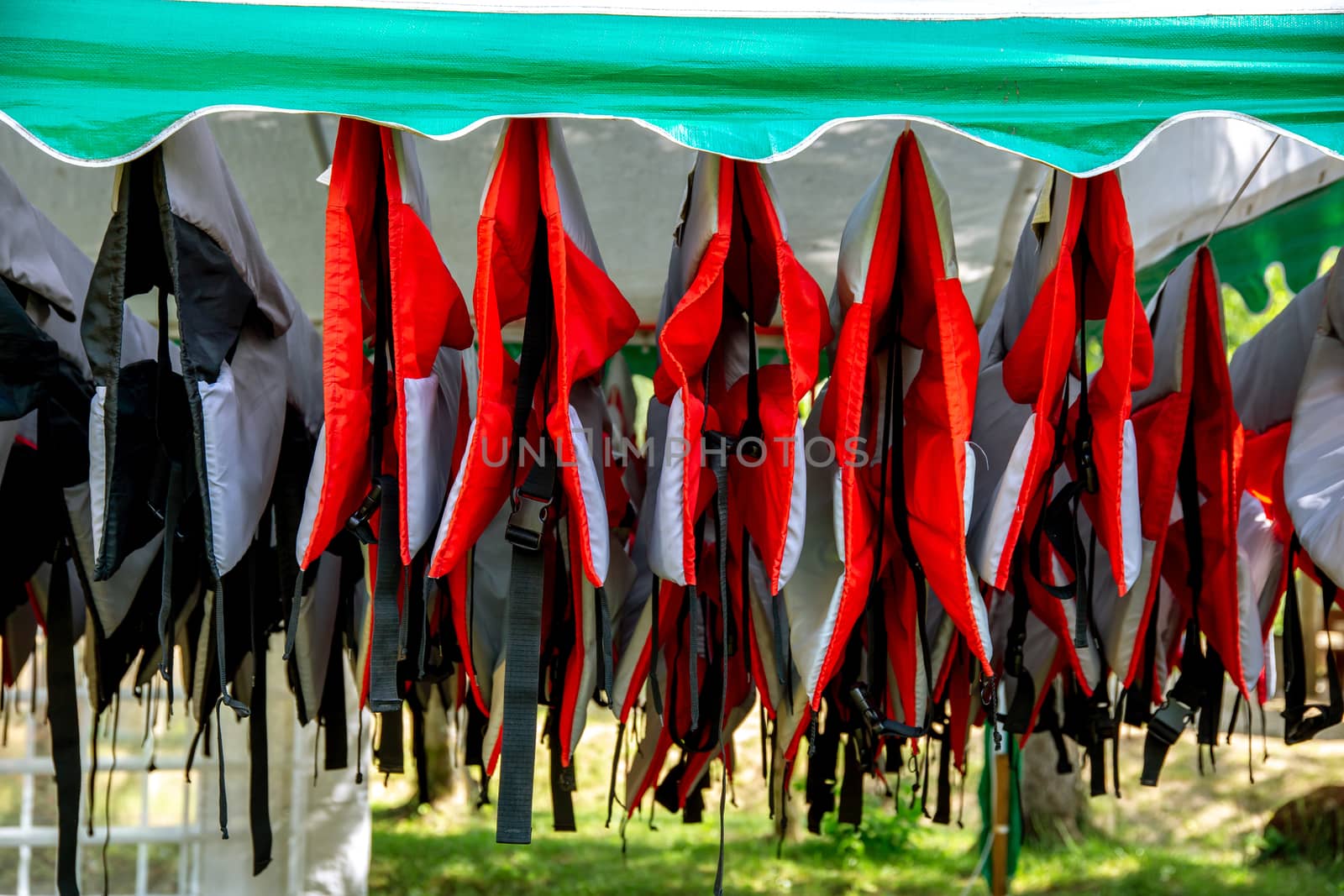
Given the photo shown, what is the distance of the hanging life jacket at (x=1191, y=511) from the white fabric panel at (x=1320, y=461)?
104 mm

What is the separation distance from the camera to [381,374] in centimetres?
135

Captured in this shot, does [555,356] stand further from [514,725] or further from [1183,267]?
[1183,267]

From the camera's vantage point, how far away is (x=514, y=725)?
128 cm

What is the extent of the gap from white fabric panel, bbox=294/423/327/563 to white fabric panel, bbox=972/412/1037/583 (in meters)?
0.84

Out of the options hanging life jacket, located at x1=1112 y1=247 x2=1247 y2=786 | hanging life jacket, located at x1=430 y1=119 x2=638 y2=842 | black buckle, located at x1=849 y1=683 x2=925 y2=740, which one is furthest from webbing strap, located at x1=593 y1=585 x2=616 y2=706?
hanging life jacket, located at x1=1112 y1=247 x2=1247 y2=786

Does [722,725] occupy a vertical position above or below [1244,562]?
below

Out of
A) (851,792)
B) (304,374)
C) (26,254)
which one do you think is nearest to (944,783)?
(851,792)

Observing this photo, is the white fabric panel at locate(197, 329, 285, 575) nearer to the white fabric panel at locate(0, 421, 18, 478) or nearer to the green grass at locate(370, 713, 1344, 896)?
the white fabric panel at locate(0, 421, 18, 478)

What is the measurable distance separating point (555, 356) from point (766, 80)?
42 centimetres

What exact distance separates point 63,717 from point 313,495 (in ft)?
2.17

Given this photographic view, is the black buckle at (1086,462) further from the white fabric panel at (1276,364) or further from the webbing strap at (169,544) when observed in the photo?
the webbing strap at (169,544)

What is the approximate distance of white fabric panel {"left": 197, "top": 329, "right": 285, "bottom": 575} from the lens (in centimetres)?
127

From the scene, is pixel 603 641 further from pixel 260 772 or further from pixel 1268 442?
pixel 1268 442

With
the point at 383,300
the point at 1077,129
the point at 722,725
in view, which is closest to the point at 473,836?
the point at 722,725
